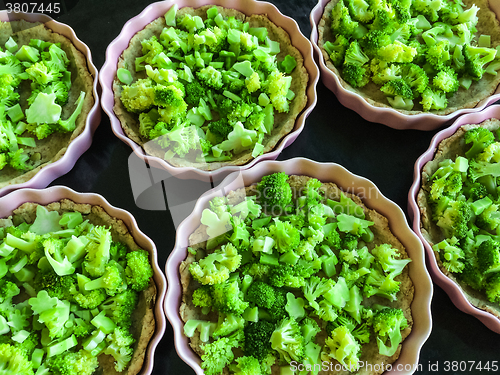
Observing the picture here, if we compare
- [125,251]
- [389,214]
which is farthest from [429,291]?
[125,251]

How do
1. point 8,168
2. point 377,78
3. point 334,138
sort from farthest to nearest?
point 334,138 < point 377,78 < point 8,168

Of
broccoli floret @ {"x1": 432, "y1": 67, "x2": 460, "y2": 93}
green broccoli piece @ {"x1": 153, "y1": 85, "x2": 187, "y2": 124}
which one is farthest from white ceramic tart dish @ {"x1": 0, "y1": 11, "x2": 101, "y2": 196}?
broccoli floret @ {"x1": 432, "y1": 67, "x2": 460, "y2": 93}

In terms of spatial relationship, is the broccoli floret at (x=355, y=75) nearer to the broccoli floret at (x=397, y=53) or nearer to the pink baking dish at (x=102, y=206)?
the broccoli floret at (x=397, y=53)

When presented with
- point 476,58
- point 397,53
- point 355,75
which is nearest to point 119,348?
point 355,75

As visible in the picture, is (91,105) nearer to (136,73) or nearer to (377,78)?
(136,73)

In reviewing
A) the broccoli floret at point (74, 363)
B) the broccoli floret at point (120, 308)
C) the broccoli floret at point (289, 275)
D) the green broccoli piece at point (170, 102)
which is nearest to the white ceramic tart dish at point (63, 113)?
the green broccoli piece at point (170, 102)

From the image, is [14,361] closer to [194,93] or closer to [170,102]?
[170,102]
